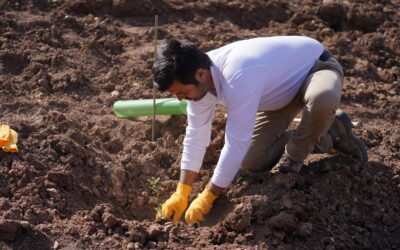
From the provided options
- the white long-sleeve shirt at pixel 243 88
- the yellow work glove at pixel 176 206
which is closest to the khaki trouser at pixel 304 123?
the white long-sleeve shirt at pixel 243 88

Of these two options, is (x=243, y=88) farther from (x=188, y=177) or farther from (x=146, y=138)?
(x=146, y=138)

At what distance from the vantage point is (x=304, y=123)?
400cm

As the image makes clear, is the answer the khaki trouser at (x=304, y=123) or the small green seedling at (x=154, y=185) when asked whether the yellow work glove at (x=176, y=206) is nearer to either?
the small green seedling at (x=154, y=185)

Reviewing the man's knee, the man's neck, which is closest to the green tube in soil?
the man's neck

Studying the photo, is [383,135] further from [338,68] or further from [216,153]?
[216,153]

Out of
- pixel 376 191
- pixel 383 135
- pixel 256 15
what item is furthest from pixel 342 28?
pixel 376 191

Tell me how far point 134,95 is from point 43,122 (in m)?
1.12

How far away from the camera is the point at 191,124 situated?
407 cm

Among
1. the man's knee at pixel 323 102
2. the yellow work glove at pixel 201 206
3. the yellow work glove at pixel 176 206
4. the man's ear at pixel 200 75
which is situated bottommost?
the yellow work glove at pixel 176 206

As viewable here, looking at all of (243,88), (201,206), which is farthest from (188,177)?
(243,88)

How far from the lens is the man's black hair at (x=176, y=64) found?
3.42m

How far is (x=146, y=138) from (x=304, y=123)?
5.05 ft

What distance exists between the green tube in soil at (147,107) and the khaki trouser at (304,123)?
0.77 meters

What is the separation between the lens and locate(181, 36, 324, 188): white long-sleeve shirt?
11.5 ft
